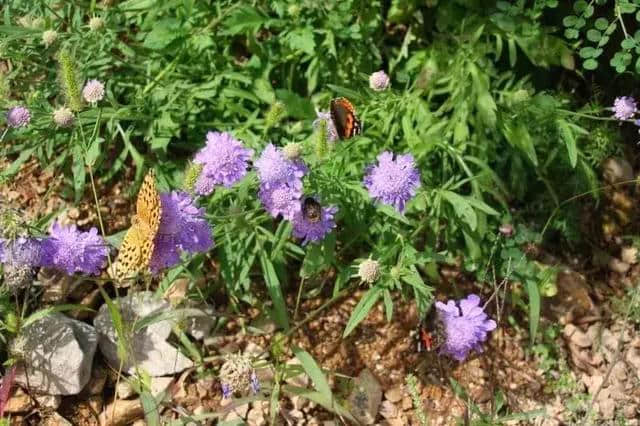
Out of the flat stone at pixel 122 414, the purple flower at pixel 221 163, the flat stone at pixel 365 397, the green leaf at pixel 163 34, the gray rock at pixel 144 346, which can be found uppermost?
the green leaf at pixel 163 34

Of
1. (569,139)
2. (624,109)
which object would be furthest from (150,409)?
(624,109)

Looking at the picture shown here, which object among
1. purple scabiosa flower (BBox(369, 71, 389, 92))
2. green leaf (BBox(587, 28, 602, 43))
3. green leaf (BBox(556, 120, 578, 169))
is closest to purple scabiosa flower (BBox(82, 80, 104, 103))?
purple scabiosa flower (BBox(369, 71, 389, 92))

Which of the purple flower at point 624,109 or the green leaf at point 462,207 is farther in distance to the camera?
the purple flower at point 624,109

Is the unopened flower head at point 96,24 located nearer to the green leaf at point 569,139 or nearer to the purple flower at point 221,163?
the purple flower at point 221,163

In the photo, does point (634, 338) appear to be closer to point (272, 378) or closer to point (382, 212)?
point (382, 212)

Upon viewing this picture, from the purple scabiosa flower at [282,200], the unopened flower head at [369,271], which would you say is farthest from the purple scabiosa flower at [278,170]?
the unopened flower head at [369,271]

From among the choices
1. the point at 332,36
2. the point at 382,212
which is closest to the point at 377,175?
the point at 382,212

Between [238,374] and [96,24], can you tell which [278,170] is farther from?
[96,24]
